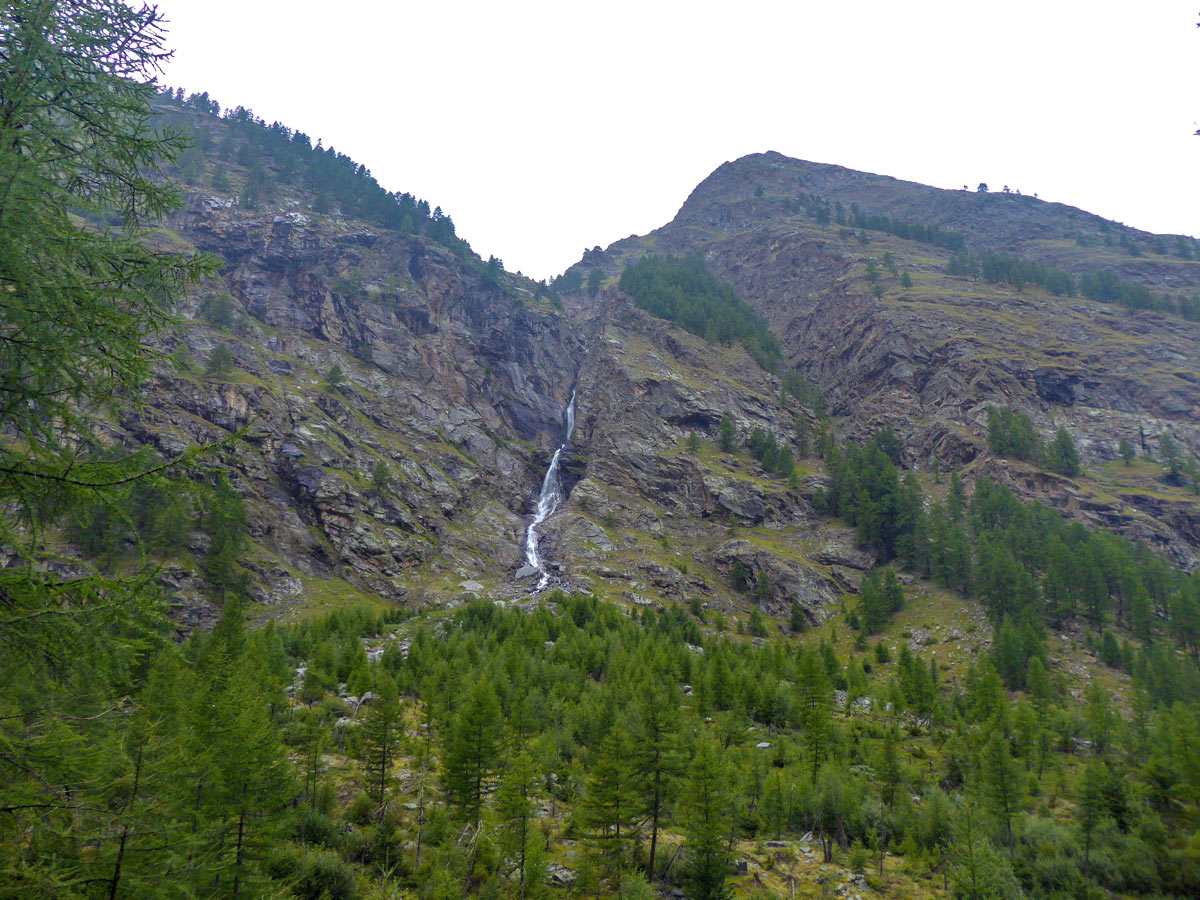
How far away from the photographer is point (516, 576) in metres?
91.3

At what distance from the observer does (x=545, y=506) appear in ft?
395

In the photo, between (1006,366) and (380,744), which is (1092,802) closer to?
(380,744)

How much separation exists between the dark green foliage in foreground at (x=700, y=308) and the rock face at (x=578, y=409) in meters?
7.44

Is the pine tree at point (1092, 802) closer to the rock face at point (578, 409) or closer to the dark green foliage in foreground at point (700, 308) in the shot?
the rock face at point (578, 409)

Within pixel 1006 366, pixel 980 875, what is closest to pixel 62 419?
pixel 980 875

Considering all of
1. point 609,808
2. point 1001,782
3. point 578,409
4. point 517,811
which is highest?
point 578,409

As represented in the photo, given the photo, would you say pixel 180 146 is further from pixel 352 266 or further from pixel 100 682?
pixel 352 266

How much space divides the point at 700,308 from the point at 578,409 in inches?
2000

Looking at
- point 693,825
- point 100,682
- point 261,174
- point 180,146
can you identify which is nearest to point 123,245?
point 180,146

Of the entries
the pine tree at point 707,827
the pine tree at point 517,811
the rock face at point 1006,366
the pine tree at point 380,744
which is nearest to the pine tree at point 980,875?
the pine tree at point 707,827

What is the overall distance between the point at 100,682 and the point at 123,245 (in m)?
7.03

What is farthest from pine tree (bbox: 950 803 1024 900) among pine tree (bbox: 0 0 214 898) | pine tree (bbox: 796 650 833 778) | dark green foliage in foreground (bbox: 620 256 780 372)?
dark green foliage in foreground (bbox: 620 256 780 372)

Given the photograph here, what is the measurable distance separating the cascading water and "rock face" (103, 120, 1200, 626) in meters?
2.47

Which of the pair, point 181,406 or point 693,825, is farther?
point 181,406
